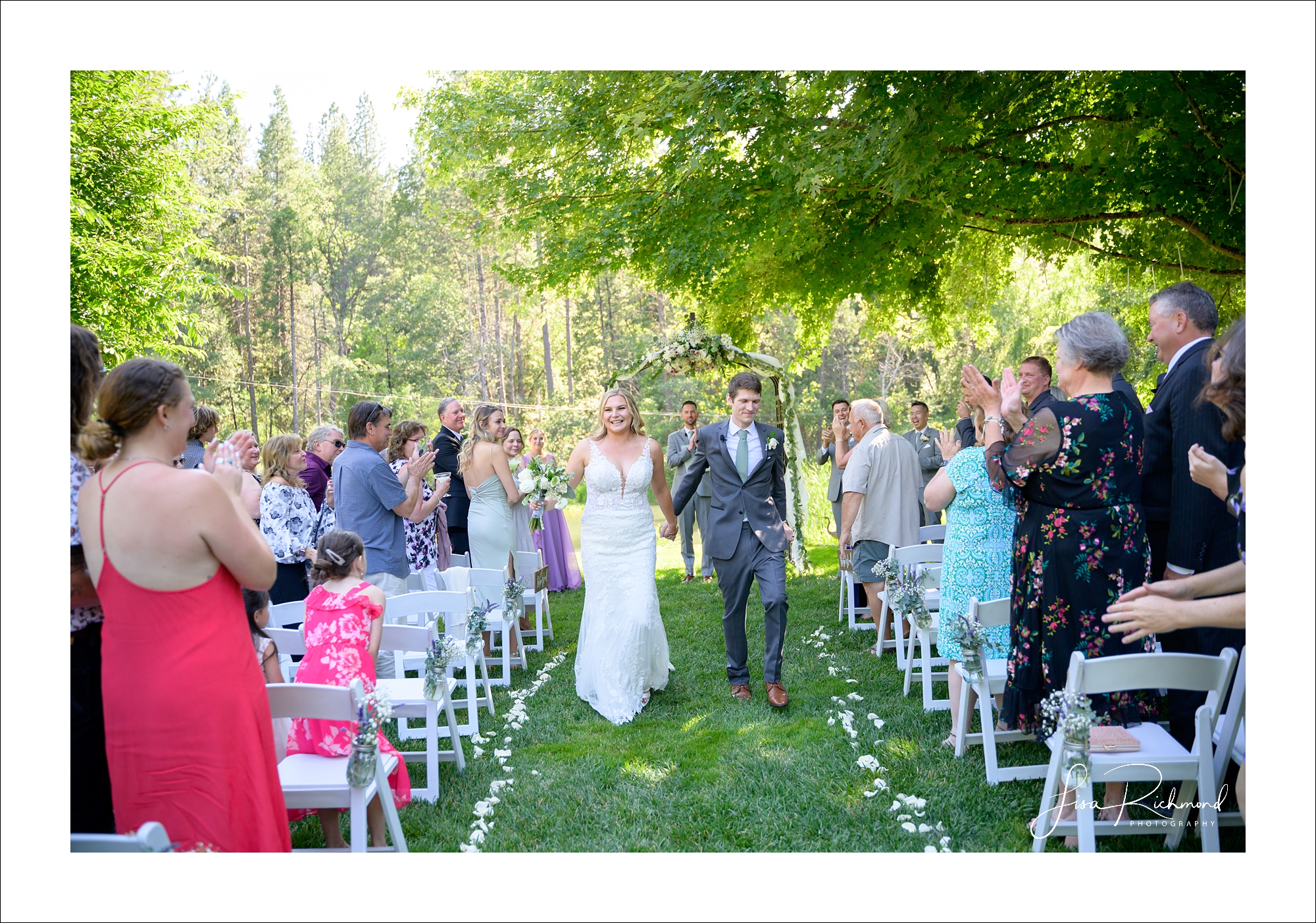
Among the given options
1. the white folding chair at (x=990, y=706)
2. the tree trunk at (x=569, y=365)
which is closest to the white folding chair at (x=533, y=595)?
the white folding chair at (x=990, y=706)

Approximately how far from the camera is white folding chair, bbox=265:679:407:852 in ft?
10.4

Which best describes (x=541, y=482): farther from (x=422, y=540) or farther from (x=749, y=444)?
(x=749, y=444)

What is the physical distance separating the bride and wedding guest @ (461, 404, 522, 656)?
4.97ft

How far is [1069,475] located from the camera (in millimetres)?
3676

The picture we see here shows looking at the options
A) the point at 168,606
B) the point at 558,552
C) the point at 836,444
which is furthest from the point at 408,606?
the point at 836,444

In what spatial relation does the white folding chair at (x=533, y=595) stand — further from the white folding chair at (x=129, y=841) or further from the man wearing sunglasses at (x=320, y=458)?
the white folding chair at (x=129, y=841)

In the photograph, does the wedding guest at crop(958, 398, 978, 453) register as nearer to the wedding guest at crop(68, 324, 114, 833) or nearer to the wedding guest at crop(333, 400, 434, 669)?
the wedding guest at crop(333, 400, 434, 669)

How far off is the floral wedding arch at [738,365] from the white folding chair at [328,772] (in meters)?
4.94

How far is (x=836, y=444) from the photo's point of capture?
9891 mm

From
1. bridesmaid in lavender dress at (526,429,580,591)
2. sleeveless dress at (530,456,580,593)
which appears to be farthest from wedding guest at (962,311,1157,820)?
sleeveless dress at (530,456,580,593)

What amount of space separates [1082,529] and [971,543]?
3.80 feet

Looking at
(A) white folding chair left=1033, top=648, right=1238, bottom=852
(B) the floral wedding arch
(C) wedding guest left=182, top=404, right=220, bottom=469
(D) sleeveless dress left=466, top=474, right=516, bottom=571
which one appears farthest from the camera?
(B) the floral wedding arch
